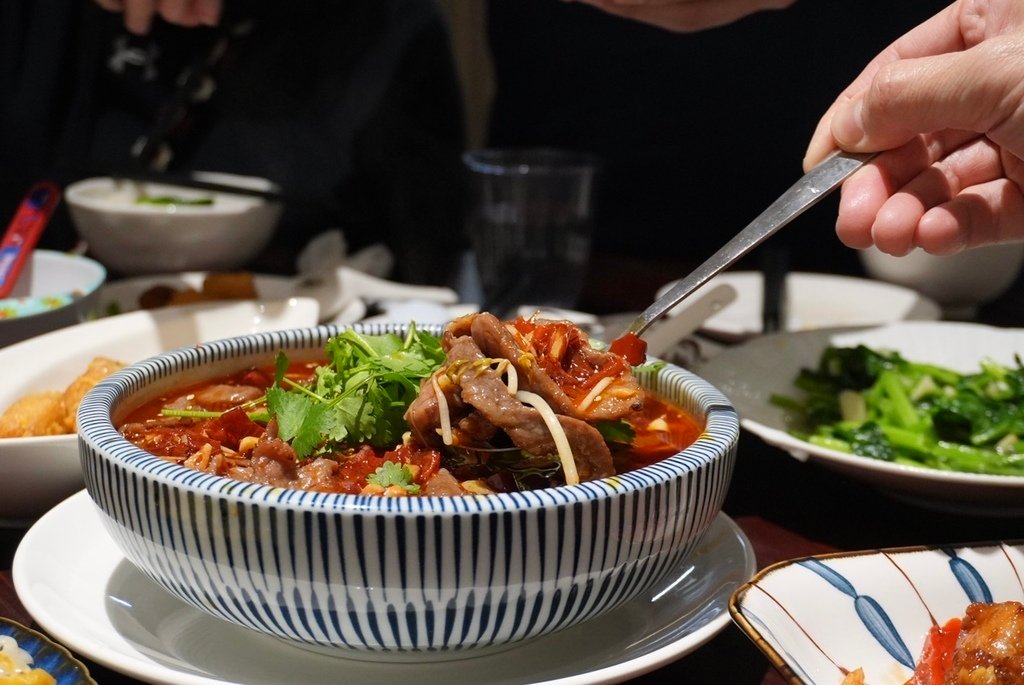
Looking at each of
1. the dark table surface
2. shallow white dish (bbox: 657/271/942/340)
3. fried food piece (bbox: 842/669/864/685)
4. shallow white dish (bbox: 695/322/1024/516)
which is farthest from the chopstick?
fried food piece (bbox: 842/669/864/685)

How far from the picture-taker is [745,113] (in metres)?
4.73

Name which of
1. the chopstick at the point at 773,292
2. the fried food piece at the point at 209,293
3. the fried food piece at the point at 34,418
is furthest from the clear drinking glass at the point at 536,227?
the fried food piece at the point at 34,418

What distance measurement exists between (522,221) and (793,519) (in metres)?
1.56

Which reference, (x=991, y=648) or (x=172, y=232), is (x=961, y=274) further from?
(x=172, y=232)

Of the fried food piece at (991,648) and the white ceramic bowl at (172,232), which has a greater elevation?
the fried food piece at (991,648)

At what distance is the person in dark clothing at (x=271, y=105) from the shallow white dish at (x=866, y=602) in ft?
9.88

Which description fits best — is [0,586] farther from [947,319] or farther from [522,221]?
[947,319]

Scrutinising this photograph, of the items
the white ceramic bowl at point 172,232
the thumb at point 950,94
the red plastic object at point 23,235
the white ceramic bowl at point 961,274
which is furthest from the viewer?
the white ceramic bowl at point 172,232

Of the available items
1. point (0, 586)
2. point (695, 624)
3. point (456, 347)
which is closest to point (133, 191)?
point (0, 586)

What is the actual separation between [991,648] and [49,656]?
3.44ft

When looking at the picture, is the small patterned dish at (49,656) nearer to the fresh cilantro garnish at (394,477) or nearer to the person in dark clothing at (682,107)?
the fresh cilantro garnish at (394,477)

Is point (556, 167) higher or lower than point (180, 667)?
higher

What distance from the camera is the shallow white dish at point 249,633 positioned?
110 centimetres

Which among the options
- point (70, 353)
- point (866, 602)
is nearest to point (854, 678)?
point (866, 602)
